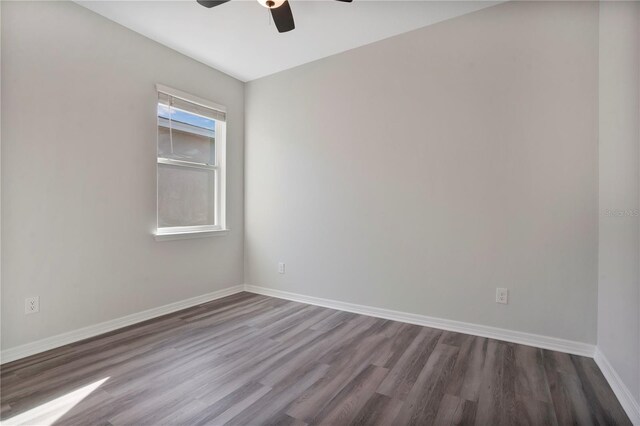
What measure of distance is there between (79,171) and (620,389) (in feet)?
12.8

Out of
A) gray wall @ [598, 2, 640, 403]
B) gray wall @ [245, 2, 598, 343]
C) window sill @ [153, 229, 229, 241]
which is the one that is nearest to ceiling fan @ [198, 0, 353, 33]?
gray wall @ [245, 2, 598, 343]

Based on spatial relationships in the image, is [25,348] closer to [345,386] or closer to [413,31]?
[345,386]

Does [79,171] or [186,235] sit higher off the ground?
[79,171]

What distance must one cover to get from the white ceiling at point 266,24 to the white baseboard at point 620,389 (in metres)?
2.73

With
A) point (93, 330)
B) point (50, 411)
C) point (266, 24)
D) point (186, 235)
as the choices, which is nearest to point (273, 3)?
point (266, 24)

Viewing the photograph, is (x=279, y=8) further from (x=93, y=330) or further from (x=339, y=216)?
(x=93, y=330)

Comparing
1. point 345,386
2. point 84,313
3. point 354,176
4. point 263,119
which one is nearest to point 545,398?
point 345,386

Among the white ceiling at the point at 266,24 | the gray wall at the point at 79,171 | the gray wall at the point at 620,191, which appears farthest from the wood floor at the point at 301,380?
the white ceiling at the point at 266,24

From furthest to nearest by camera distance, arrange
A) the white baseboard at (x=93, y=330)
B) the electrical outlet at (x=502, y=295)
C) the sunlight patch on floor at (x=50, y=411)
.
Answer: the electrical outlet at (x=502, y=295) < the white baseboard at (x=93, y=330) < the sunlight patch on floor at (x=50, y=411)

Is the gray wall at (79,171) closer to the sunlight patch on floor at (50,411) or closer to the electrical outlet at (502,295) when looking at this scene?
the sunlight patch on floor at (50,411)

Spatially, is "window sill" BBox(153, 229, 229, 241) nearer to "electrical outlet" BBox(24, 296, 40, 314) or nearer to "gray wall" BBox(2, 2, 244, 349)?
"gray wall" BBox(2, 2, 244, 349)

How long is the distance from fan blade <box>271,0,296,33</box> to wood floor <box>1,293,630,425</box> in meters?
2.37

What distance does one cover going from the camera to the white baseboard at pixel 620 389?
154 centimetres

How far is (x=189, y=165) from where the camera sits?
3352 mm
